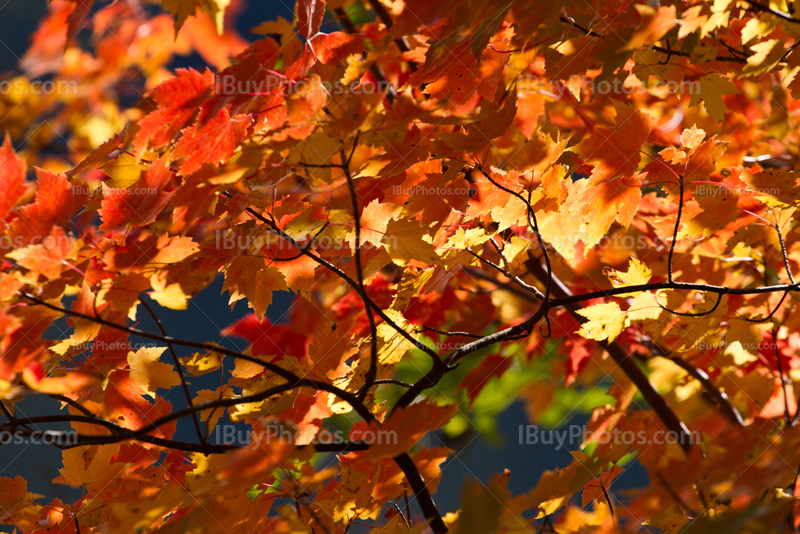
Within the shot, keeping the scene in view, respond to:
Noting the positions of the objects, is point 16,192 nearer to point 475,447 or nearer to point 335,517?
point 335,517

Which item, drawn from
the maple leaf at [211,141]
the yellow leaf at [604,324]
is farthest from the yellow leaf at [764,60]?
the maple leaf at [211,141]

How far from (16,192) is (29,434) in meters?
0.43

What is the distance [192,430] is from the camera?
3.67 meters

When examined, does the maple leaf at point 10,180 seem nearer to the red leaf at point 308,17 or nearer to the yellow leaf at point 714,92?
the red leaf at point 308,17

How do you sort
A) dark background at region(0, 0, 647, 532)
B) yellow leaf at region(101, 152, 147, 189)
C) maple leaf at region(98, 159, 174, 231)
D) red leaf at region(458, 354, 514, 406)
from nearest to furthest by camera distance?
maple leaf at region(98, 159, 174, 231) → yellow leaf at region(101, 152, 147, 189) → red leaf at region(458, 354, 514, 406) → dark background at region(0, 0, 647, 532)

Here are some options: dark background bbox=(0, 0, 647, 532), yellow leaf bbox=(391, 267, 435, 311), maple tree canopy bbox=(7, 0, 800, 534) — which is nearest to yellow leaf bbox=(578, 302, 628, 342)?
maple tree canopy bbox=(7, 0, 800, 534)

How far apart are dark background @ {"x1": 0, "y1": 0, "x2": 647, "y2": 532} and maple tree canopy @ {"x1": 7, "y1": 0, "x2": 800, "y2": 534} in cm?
199

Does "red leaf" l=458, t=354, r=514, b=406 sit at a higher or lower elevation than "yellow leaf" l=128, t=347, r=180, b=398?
lower

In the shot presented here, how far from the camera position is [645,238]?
176 centimetres

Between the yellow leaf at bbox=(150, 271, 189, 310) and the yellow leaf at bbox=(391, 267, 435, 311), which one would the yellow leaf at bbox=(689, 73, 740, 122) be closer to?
the yellow leaf at bbox=(391, 267, 435, 311)

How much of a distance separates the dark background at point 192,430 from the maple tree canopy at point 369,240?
1994 mm

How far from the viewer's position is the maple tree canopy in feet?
2.69

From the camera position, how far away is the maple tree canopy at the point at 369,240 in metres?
0.82

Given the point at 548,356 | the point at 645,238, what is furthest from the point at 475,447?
the point at 645,238
